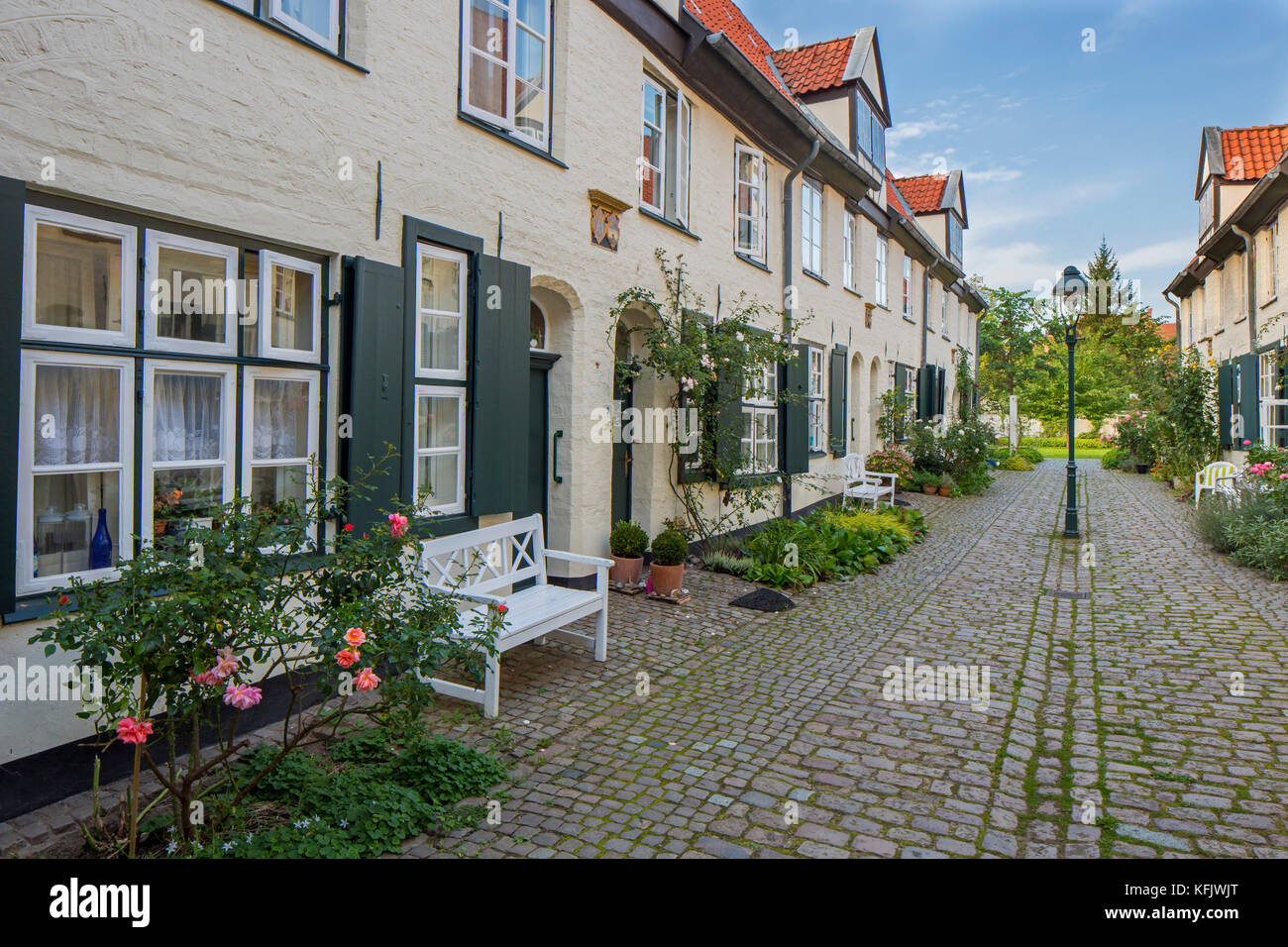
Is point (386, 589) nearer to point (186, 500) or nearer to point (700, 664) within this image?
point (186, 500)

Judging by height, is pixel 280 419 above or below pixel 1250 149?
below

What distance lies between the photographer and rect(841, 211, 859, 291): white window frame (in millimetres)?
14656

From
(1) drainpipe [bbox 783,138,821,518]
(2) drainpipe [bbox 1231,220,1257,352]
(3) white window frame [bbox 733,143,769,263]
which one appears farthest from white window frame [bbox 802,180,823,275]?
(2) drainpipe [bbox 1231,220,1257,352]

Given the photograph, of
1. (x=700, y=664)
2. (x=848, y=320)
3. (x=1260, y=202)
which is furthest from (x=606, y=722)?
(x=1260, y=202)

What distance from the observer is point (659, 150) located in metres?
9.12

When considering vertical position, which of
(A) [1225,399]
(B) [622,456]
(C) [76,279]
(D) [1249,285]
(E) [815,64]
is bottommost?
(B) [622,456]

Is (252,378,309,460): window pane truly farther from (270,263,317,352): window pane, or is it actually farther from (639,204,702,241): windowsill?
(639,204,702,241): windowsill

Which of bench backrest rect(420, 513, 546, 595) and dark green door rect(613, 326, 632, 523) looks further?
dark green door rect(613, 326, 632, 523)

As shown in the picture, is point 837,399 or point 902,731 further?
point 837,399

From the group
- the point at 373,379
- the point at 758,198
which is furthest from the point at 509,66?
the point at 758,198

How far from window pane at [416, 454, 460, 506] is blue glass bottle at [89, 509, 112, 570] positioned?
2134mm

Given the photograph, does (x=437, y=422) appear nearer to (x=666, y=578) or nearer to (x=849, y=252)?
(x=666, y=578)

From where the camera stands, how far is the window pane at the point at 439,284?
5.81m

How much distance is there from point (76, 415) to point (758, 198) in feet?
30.3
